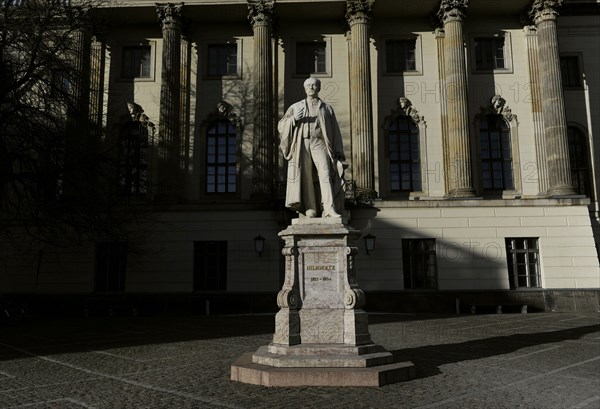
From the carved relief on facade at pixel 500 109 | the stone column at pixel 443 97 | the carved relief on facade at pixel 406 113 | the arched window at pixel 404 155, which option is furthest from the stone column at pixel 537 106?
the arched window at pixel 404 155

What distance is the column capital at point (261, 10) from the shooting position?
24312mm

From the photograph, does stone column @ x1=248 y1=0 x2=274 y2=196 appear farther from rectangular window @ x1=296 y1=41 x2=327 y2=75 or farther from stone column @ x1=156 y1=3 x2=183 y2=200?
stone column @ x1=156 y1=3 x2=183 y2=200

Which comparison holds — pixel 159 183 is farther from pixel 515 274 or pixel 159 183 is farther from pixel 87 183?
pixel 515 274

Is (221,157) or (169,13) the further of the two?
(221,157)

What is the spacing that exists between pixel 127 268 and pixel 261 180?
276 inches

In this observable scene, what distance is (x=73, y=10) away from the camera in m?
17.2

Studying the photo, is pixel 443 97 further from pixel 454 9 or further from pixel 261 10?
pixel 261 10

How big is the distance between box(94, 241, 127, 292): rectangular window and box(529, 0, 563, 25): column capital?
2220 cm

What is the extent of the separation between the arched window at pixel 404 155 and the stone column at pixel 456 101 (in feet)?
5.37

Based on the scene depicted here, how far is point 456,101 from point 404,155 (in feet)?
11.4

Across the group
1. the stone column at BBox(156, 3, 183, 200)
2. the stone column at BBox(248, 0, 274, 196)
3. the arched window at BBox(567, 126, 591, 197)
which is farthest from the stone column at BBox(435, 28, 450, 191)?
the stone column at BBox(156, 3, 183, 200)

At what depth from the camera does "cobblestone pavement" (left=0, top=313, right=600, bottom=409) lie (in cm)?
614

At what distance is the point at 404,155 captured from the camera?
81.4 feet

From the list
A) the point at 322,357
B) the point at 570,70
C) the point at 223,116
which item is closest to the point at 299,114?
the point at 322,357
